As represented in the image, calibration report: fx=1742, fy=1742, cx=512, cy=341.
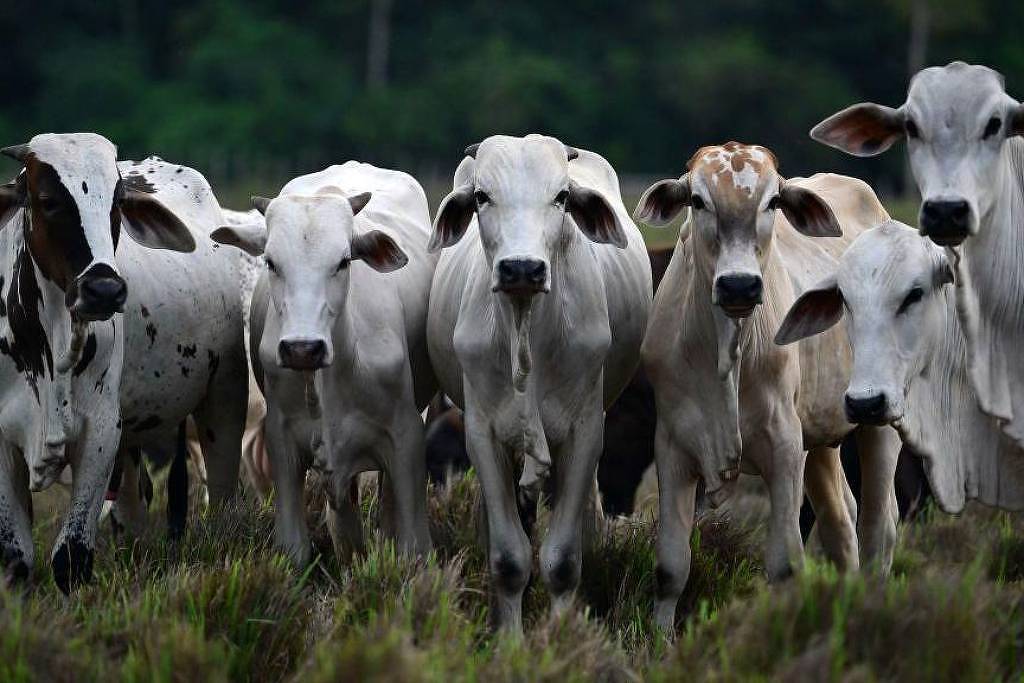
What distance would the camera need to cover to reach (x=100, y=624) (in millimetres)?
5910

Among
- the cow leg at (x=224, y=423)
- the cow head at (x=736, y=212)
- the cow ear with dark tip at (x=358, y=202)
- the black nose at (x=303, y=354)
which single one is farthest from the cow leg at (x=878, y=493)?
the cow leg at (x=224, y=423)

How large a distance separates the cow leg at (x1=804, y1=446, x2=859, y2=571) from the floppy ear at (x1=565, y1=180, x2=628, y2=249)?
1.66 meters

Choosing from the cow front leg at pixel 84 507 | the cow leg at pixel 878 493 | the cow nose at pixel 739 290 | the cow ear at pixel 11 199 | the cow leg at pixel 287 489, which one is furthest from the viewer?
the cow leg at pixel 878 493

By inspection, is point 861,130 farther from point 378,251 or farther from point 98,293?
point 98,293

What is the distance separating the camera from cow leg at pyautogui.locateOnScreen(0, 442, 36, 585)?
6.92m

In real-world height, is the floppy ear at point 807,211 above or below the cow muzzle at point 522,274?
above

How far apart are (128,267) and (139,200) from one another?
0.41 metres

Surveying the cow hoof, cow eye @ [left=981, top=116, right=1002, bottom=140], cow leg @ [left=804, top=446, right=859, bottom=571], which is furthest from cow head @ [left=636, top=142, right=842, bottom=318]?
the cow hoof

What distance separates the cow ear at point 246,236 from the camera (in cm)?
741

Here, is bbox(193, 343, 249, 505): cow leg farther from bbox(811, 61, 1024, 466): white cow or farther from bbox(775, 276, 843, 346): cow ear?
bbox(811, 61, 1024, 466): white cow

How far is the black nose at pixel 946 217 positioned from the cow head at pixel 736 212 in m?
0.76

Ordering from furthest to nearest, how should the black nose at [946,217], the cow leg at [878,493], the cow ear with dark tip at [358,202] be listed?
the cow leg at [878,493] < the cow ear with dark tip at [358,202] < the black nose at [946,217]

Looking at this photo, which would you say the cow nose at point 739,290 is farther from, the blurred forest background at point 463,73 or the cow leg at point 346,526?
the blurred forest background at point 463,73

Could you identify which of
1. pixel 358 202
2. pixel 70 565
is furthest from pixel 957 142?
pixel 70 565
